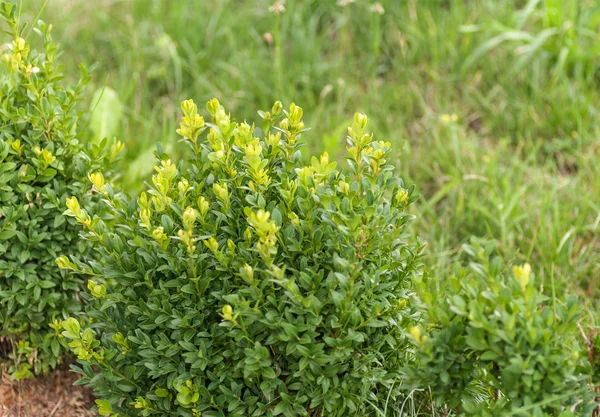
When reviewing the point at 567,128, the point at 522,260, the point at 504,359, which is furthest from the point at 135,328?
the point at 567,128

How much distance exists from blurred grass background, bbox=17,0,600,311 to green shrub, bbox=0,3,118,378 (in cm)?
87

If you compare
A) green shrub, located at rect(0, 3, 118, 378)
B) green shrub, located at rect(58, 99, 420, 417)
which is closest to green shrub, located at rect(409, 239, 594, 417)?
green shrub, located at rect(58, 99, 420, 417)

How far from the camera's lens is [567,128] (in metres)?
3.69

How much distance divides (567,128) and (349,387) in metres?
2.34

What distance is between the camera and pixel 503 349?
1729mm

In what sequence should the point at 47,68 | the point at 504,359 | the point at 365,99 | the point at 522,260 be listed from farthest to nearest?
the point at 365,99 → the point at 522,260 → the point at 47,68 → the point at 504,359

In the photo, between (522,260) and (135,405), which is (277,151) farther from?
(522,260)

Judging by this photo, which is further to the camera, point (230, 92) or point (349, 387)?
point (230, 92)

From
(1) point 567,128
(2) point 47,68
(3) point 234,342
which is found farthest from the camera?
(1) point 567,128

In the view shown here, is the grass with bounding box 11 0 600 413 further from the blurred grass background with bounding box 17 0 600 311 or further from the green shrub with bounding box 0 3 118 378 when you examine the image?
the green shrub with bounding box 0 3 118 378

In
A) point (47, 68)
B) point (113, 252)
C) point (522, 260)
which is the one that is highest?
point (47, 68)

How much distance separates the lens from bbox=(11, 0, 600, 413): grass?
3299 millimetres

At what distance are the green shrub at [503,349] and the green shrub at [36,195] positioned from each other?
3.92ft

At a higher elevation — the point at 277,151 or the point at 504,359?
the point at 277,151
